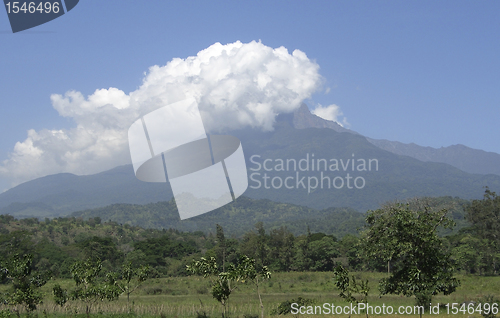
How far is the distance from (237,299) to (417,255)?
2213cm

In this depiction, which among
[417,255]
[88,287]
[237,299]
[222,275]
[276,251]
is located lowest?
[276,251]

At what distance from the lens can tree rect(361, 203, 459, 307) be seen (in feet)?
47.6

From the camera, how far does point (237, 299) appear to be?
3375 centimetres

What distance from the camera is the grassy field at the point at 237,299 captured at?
2634cm

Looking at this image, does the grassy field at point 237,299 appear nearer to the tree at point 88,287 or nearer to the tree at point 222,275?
the tree at point 88,287

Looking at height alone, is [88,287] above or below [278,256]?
above

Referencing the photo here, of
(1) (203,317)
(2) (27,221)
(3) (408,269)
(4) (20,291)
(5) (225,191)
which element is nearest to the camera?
(5) (225,191)

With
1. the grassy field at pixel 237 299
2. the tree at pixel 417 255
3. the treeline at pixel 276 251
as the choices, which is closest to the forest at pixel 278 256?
the tree at pixel 417 255

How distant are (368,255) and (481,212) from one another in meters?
55.5

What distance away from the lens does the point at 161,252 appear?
3091 inches

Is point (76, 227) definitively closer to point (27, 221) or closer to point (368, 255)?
point (27, 221)

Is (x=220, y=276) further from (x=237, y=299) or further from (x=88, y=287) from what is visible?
(x=237, y=299)

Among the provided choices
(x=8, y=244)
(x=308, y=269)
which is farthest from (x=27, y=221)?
(x=308, y=269)

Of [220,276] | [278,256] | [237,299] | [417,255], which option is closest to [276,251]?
[278,256]
